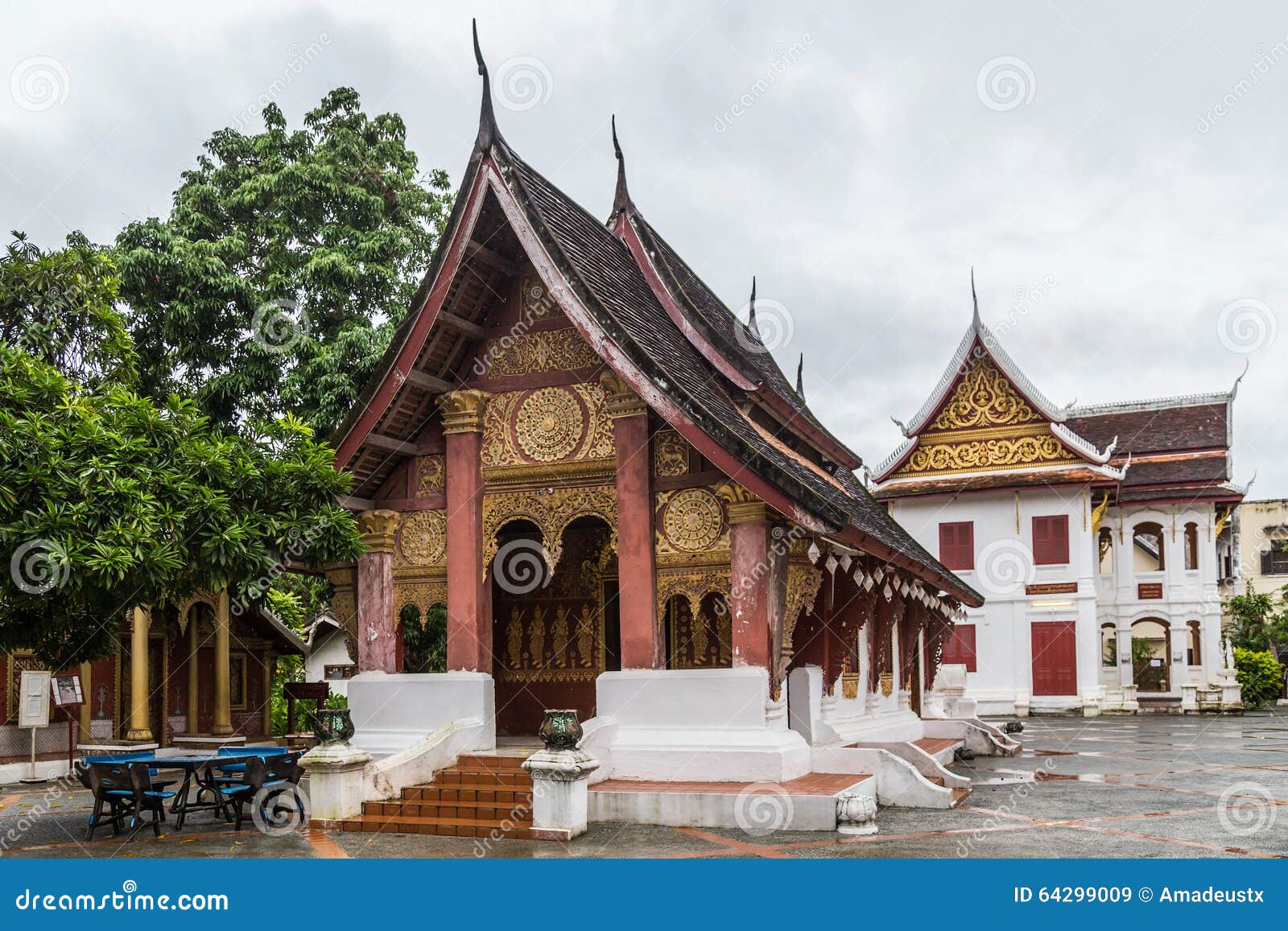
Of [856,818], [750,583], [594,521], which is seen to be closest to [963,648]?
[594,521]

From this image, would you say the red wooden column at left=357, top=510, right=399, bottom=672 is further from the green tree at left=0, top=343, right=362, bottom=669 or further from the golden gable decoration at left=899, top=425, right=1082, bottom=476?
the golden gable decoration at left=899, top=425, right=1082, bottom=476

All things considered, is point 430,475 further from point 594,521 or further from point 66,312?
point 66,312

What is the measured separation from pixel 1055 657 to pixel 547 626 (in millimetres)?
23019

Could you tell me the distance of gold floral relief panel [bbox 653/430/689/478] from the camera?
11.4 metres

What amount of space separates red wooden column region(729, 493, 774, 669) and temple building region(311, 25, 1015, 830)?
2 cm

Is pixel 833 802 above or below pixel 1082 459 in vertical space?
below

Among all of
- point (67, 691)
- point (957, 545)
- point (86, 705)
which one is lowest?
point (86, 705)

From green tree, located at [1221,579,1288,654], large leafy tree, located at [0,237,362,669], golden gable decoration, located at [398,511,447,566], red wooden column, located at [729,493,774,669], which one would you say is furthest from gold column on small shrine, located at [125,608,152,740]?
green tree, located at [1221,579,1288,654]

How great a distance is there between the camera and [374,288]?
22875mm

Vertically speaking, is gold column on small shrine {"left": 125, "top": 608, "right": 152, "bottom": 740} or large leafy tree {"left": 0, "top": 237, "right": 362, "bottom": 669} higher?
large leafy tree {"left": 0, "top": 237, "right": 362, "bottom": 669}

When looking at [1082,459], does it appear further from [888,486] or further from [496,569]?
[496,569]

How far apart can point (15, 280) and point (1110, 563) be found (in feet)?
102

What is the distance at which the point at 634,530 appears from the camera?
37.5ft

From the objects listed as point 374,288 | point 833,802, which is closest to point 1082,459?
point 374,288
